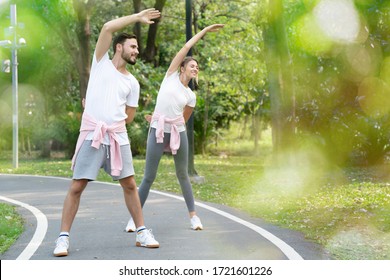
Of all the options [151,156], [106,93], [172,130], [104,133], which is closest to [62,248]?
[104,133]

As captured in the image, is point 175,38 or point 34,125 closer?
point 34,125

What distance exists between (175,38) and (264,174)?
55.2 feet

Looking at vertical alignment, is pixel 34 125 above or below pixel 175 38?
below

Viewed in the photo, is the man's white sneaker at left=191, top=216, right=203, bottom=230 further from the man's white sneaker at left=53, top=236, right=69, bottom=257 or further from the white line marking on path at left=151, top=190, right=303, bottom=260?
the man's white sneaker at left=53, top=236, right=69, bottom=257

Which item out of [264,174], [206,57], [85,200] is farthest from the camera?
[206,57]

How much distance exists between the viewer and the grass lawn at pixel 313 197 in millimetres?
8562

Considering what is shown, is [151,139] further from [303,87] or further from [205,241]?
[303,87]

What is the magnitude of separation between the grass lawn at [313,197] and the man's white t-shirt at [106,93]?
2565 millimetres

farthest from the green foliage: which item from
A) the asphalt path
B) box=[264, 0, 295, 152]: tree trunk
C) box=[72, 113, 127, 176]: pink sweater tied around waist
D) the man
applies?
box=[264, 0, 295, 152]: tree trunk

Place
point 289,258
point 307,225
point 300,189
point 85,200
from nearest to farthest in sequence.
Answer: point 289,258 → point 307,225 → point 85,200 → point 300,189

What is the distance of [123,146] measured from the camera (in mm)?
7039

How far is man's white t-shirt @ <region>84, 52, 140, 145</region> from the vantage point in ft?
22.2

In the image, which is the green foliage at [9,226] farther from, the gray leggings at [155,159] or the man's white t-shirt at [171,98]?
the man's white t-shirt at [171,98]
